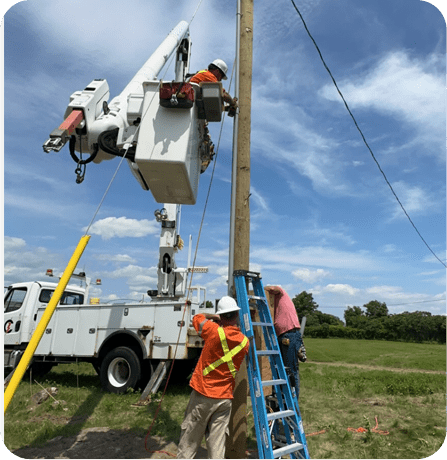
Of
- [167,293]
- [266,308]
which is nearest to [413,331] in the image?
[167,293]

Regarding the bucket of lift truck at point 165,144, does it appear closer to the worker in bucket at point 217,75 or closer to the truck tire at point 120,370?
the worker in bucket at point 217,75

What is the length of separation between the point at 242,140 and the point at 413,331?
42.3m

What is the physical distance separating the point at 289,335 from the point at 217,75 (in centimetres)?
368

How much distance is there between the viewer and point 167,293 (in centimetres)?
1021

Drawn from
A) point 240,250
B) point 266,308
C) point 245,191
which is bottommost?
point 266,308

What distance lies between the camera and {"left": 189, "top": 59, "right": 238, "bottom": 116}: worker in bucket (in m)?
4.78

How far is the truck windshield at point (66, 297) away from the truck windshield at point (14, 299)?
1.48 feet

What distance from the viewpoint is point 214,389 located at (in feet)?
12.7

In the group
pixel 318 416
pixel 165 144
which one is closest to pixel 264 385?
pixel 165 144

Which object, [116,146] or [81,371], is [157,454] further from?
[81,371]

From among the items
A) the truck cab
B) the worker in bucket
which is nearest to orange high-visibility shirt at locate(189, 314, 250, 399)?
the worker in bucket

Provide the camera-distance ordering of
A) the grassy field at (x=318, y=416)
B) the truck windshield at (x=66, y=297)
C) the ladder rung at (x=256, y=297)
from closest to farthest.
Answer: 1. the ladder rung at (x=256, y=297)
2. the grassy field at (x=318, y=416)
3. the truck windshield at (x=66, y=297)

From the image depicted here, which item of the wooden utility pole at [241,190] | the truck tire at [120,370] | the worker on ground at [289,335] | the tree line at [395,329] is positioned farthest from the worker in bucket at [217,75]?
the tree line at [395,329]

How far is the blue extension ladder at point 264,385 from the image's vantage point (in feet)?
12.7
